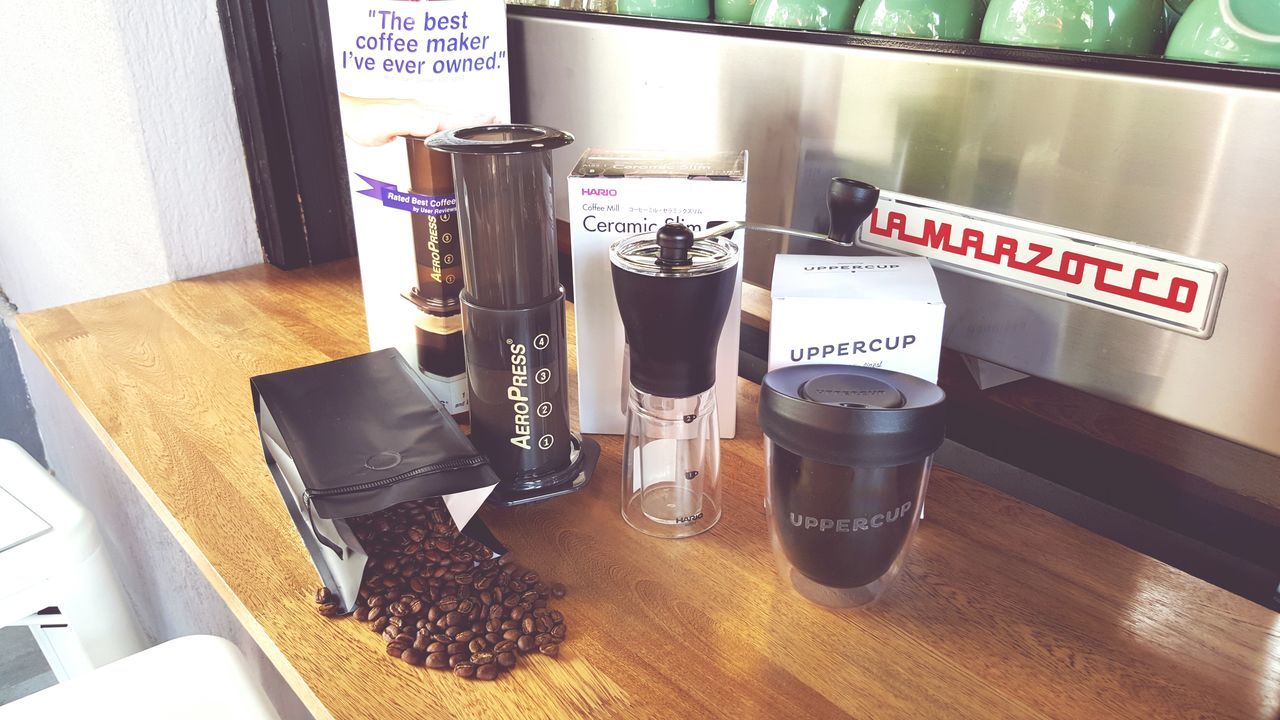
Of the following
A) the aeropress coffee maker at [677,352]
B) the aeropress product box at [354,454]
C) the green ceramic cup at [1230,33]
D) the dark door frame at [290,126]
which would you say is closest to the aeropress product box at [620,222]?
the aeropress coffee maker at [677,352]

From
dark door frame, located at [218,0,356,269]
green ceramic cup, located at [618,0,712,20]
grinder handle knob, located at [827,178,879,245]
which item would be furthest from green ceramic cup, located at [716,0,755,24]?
dark door frame, located at [218,0,356,269]

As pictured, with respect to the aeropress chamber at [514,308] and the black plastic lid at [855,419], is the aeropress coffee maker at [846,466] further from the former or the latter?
the aeropress chamber at [514,308]

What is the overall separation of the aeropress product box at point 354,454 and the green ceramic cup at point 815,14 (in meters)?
0.43

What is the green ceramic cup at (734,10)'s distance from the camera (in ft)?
2.61

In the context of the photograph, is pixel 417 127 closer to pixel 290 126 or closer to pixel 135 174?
pixel 290 126

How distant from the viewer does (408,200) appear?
0.72 metres

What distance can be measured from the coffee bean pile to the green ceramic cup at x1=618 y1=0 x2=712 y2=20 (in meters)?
0.52

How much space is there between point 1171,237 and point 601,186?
1.24 feet

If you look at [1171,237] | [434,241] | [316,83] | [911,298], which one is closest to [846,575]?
[911,298]

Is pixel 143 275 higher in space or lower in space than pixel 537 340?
lower

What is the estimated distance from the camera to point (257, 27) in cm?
102

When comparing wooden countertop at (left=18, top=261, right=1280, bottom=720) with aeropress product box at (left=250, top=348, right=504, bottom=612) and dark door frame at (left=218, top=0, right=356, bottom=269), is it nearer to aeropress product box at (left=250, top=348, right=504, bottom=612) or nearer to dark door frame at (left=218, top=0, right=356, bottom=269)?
aeropress product box at (left=250, top=348, right=504, bottom=612)

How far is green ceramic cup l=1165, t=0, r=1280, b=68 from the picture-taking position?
496 millimetres

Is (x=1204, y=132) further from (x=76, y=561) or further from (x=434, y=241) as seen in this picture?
(x=76, y=561)
